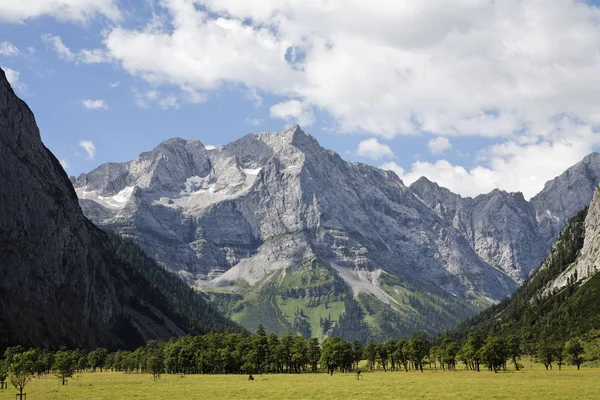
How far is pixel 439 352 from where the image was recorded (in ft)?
637

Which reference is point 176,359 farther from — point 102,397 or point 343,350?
point 102,397

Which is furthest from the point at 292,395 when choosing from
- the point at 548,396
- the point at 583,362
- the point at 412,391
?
the point at 583,362

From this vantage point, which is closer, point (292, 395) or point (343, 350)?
point (292, 395)

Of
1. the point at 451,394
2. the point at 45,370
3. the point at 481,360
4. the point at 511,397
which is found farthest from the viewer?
the point at 45,370

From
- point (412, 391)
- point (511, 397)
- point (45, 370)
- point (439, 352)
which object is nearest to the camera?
point (511, 397)

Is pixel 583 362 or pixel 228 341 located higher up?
pixel 228 341

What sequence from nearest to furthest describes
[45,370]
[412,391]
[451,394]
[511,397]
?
[511,397] < [451,394] < [412,391] < [45,370]

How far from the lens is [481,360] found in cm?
17100

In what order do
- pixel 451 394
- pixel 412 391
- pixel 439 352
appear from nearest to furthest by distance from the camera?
1. pixel 451 394
2. pixel 412 391
3. pixel 439 352

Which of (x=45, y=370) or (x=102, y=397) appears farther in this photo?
(x=45, y=370)

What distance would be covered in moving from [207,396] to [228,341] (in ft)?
399

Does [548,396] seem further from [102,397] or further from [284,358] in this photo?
[284,358]

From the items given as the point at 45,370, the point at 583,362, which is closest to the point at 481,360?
the point at 583,362

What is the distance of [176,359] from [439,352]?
90713 millimetres
